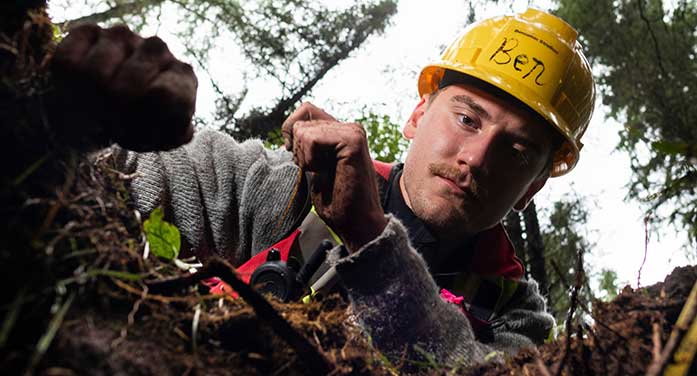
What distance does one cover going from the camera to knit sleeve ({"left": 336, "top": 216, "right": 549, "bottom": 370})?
5.53 feet

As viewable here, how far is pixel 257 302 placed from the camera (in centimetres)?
90

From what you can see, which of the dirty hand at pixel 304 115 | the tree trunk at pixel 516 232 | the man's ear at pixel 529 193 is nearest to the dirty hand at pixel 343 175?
the dirty hand at pixel 304 115

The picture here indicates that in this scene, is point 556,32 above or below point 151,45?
above

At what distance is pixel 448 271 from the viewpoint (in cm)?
330

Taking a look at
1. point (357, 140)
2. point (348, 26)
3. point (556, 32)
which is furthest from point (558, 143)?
point (348, 26)

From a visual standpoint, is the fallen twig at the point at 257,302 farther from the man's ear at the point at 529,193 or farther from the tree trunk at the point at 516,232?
the tree trunk at the point at 516,232

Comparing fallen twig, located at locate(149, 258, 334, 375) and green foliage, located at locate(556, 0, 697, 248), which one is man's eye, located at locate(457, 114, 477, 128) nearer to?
fallen twig, located at locate(149, 258, 334, 375)

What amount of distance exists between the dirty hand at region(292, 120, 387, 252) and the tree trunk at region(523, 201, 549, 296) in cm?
460

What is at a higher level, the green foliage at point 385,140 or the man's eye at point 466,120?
the green foliage at point 385,140

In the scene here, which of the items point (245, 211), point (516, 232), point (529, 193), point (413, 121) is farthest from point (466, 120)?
point (516, 232)

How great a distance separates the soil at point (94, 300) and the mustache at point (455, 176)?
6.07 ft

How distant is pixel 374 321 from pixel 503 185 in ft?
5.10

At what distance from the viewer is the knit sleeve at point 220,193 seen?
107 inches

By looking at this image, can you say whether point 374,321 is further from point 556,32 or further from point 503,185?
point 556,32
